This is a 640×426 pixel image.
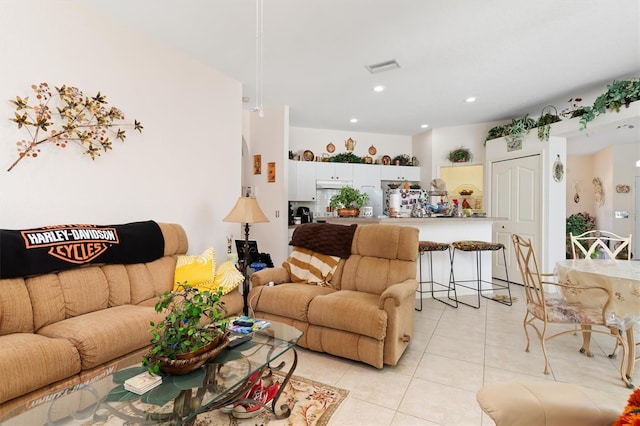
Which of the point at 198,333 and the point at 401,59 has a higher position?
the point at 401,59

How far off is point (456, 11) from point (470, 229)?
9.43ft

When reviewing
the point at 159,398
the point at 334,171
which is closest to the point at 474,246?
the point at 334,171

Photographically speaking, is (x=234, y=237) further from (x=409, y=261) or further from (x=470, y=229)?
(x=470, y=229)

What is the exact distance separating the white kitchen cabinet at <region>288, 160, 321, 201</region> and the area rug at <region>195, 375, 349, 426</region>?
3.90 meters

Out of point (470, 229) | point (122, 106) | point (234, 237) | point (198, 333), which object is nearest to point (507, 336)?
point (470, 229)

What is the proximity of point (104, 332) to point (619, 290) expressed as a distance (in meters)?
3.46

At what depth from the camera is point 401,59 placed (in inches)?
136

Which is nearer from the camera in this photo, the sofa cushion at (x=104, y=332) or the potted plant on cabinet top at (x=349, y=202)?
the sofa cushion at (x=104, y=332)

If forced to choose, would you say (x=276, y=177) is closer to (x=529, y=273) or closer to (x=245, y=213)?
(x=245, y=213)

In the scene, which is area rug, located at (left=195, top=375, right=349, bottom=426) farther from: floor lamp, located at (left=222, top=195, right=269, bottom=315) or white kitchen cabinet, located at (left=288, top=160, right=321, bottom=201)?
white kitchen cabinet, located at (left=288, top=160, right=321, bottom=201)

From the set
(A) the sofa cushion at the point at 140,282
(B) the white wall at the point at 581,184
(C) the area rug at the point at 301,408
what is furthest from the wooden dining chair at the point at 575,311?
(B) the white wall at the point at 581,184

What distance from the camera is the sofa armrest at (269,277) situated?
3020mm

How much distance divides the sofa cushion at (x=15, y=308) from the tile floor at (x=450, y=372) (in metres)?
1.77

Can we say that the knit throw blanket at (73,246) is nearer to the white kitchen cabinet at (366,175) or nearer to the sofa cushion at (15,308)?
the sofa cushion at (15,308)
